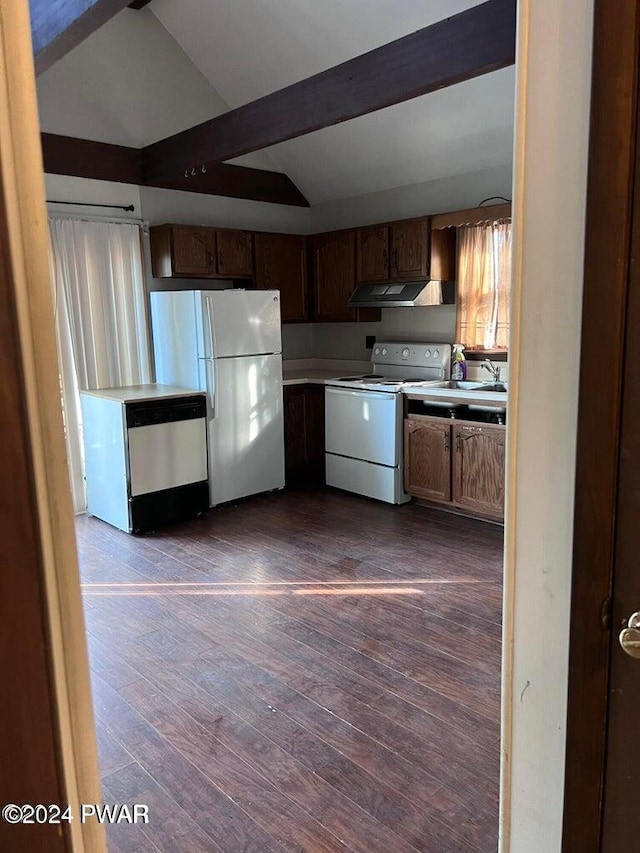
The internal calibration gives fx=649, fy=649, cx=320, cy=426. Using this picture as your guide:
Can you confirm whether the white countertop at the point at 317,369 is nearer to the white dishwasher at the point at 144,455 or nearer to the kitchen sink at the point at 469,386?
the kitchen sink at the point at 469,386

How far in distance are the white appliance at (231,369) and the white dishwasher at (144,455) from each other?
142mm

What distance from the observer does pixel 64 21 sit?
2779 mm

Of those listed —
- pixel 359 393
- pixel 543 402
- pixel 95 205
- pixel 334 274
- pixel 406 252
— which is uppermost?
pixel 95 205

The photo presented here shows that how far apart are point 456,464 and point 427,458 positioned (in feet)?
0.79

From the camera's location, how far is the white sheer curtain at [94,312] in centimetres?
463

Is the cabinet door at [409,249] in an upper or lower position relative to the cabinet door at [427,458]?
upper

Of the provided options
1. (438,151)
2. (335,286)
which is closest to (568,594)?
(438,151)

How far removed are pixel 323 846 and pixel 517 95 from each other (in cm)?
188

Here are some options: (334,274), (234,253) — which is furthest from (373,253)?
(234,253)

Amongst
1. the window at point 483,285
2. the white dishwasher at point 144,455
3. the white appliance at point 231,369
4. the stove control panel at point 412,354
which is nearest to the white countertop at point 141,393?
the white dishwasher at point 144,455

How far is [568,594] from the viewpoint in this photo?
3.64ft

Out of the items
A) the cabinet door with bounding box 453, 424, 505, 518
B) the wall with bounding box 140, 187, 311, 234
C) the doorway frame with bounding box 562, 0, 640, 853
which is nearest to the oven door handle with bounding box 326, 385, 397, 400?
the cabinet door with bounding box 453, 424, 505, 518

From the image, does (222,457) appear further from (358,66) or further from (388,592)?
(358,66)

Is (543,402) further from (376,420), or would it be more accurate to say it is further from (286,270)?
(286,270)
